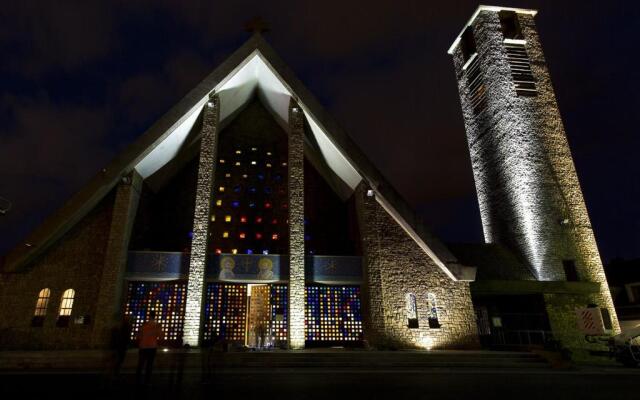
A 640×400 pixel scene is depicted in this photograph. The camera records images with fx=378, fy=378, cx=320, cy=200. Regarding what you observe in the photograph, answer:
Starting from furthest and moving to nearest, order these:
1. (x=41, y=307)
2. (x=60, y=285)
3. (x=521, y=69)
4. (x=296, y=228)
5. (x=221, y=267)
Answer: (x=521, y=69) → (x=296, y=228) → (x=221, y=267) → (x=60, y=285) → (x=41, y=307)

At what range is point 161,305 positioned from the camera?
611 inches

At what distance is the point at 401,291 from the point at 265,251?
20.7 feet

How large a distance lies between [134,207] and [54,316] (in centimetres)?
478

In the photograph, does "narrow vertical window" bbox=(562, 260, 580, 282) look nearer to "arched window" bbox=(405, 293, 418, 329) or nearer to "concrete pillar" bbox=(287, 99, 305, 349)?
"arched window" bbox=(405, 293, 418, 329)

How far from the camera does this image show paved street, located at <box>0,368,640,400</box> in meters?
5.71

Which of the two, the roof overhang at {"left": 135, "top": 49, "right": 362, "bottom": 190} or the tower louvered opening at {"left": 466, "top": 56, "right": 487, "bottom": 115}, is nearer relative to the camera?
the roof overhang at {"left": 135, "top": 49, "right": 362, "bottom": 190}

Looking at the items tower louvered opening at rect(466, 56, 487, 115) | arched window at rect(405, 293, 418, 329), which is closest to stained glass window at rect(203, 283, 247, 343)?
arched window at rect(405, 293, 418, 329)

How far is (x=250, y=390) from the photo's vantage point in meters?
6.16

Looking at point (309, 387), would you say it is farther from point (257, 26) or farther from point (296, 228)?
point (257, 26)

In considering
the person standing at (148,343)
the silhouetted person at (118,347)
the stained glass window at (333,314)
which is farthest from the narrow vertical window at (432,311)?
the silhouetted person at (118,347)

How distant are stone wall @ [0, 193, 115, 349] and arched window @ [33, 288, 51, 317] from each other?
Answer: 4.9 inches

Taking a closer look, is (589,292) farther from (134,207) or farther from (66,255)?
(66,255)

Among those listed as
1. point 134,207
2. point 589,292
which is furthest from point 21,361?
point 589,292

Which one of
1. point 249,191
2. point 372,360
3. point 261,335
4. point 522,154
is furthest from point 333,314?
point 522,154
